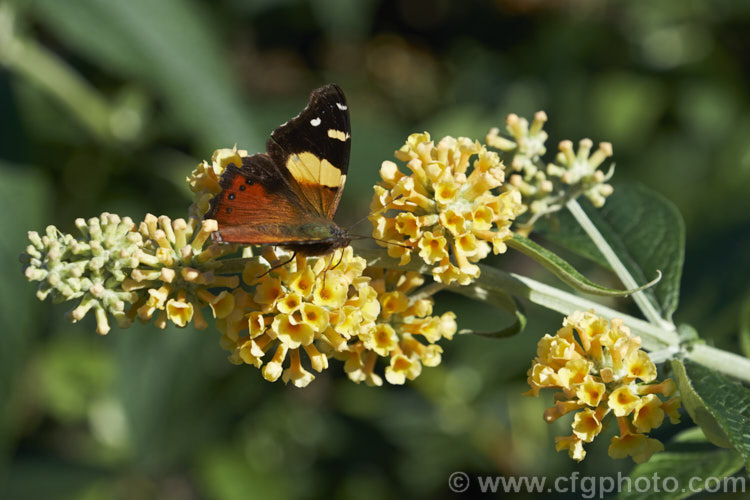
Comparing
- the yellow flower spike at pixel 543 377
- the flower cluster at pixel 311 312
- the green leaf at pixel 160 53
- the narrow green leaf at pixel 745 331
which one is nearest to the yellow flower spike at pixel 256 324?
the flower cluster at pixel 311 312

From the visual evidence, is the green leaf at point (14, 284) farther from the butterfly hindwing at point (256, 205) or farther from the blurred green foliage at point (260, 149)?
the butterfly hindwing at point (256, 205)

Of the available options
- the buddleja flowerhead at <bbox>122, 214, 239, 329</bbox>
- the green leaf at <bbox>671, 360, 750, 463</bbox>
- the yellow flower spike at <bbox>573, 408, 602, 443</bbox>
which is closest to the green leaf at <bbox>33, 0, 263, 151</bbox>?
the buddleja flowerhead at <bbox>122, 214, 239, 329</bbox>

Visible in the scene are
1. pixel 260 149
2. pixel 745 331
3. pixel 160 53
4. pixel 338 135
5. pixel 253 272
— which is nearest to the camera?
pixel 253 272

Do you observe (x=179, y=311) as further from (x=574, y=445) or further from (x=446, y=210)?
Answer: (x=574, y=445)

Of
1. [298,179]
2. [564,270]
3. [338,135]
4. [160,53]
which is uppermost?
[160,53]

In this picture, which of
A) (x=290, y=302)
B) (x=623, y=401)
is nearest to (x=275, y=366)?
(x=290, y=302)

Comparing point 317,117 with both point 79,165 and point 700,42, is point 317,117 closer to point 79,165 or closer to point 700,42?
point 79,165
